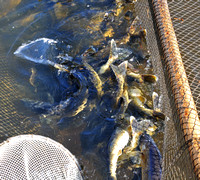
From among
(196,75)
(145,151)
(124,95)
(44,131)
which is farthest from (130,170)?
(196,75)

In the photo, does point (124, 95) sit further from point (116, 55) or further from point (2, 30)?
point (2, 30)

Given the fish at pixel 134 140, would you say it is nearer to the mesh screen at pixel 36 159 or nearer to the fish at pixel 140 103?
the fish at pixel 140 103

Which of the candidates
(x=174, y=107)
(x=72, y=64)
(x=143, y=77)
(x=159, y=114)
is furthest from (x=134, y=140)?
(x=72, y=64)

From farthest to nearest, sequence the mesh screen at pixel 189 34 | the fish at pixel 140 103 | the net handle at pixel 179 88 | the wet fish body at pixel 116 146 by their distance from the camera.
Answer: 1. the mesh screen at pixel 189 34
2. the fish at pixel 140 103
3. the wet fish body at pixel 116 146
4. the net handle at pixel 179 88

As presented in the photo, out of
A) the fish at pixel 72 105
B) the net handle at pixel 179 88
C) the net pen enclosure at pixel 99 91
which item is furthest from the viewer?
the fish at pixel 72 105

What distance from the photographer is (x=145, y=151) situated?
3211mm

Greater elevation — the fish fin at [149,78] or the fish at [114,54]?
the fish at [114,54]

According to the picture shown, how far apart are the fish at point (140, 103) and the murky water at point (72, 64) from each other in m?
Result: 0.15

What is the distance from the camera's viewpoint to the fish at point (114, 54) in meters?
4.13

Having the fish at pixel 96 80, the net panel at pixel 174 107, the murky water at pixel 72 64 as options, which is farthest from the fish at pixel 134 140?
the fish at pixel 96 80

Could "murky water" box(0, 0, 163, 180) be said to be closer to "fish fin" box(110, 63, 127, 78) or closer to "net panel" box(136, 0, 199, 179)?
"fish fin" box(110, 63, 127, 78)

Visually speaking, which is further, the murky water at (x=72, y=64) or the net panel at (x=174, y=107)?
the murky water at (x=72, y=64)

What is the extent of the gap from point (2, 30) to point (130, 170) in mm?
4042

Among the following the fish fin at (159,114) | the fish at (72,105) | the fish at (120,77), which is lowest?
the fish fin at (159,114)
